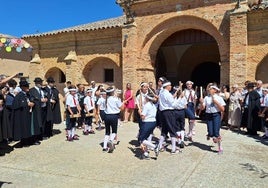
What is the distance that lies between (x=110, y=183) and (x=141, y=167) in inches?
45.1

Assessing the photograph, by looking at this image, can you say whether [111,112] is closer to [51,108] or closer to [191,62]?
[51,108]

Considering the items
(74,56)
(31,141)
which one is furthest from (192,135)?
(74,56)

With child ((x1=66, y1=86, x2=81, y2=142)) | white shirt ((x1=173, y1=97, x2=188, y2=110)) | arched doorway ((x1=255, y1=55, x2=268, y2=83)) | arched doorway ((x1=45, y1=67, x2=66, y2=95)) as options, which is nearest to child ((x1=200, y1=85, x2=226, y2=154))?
white shirt ((x1=173, y1=97, x2=188, y2=110))

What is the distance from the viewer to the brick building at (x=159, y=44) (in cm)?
1214

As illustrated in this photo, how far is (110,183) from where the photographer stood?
19.5 feet

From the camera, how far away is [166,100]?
771 cm

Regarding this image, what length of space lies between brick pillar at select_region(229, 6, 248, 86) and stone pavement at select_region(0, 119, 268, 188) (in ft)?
11.0

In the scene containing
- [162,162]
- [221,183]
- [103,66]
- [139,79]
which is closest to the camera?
[221,183]

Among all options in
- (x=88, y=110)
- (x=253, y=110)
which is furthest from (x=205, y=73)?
(x=88, y=110)

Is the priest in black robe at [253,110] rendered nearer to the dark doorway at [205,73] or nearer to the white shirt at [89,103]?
the white shirt at [89,103]

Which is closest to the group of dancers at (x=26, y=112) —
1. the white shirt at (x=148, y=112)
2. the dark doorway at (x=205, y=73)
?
the white shirt at (x=148, y=112)

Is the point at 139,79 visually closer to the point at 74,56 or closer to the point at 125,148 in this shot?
the point at 74,56

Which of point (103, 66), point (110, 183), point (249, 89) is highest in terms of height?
point (103, 66)

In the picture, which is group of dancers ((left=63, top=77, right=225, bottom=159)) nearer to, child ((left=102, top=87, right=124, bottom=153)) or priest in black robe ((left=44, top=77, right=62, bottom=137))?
child ((left=102, top=87, right=124, bottom=153))
